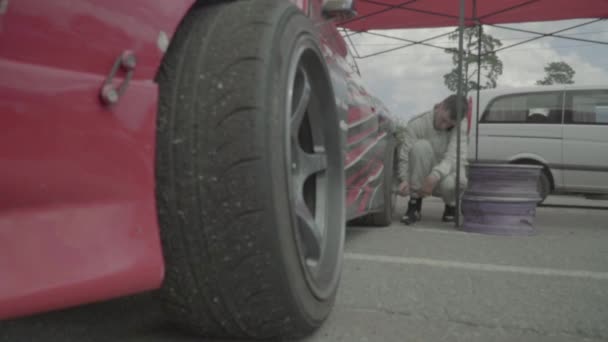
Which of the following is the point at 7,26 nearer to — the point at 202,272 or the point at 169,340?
the point at 202,272

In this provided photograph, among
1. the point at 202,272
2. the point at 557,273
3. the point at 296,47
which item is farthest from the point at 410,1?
the point at 202,272

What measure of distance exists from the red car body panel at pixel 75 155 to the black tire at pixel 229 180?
9 centimetres

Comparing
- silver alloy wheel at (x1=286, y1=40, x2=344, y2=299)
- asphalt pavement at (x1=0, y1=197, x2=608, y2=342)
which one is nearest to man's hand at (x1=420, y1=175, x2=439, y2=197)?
asphalt pavement at (x1=0, y1=197, x2=608, y2=342)

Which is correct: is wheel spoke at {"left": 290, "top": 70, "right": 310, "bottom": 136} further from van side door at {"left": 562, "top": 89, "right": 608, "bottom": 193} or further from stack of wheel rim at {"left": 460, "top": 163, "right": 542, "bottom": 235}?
van side door at {"left": 562, "top": 89, "right": 608, "bottom": 193}

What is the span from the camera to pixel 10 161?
978 mm

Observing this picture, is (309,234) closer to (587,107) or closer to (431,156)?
(431,156)

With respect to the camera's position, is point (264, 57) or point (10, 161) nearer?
point (10, 161)

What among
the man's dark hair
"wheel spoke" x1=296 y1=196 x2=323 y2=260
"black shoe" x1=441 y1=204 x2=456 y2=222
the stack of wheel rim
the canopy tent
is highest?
the canopy tent

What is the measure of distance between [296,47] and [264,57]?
0.24 metres

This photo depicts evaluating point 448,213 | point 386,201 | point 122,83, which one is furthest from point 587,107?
point 122,83

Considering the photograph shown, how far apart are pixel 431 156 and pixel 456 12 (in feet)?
9.15

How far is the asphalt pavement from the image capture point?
1.66 metres

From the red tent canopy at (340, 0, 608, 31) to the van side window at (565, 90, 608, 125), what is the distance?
1.72 meters

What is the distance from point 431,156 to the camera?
5023 mm
